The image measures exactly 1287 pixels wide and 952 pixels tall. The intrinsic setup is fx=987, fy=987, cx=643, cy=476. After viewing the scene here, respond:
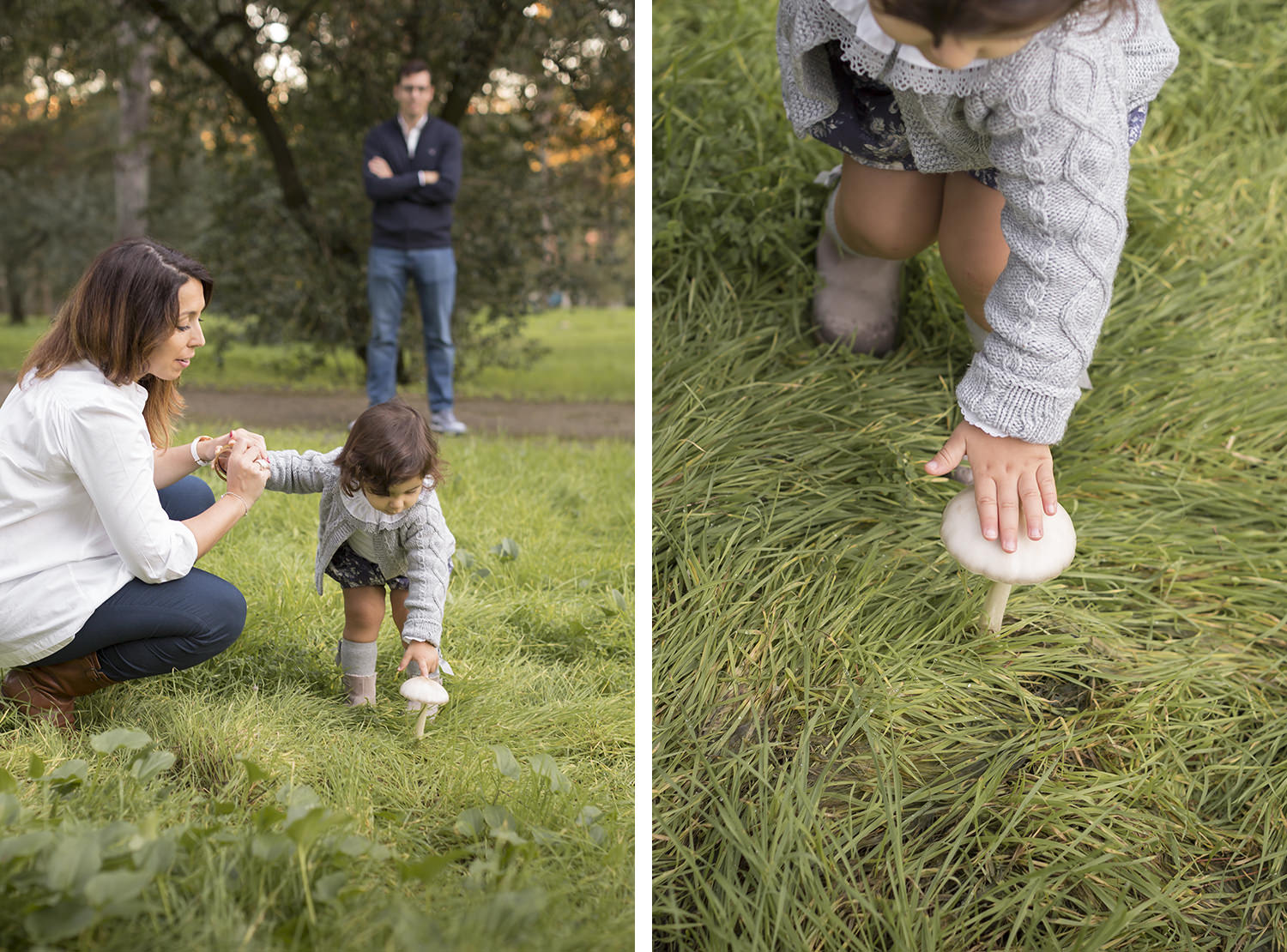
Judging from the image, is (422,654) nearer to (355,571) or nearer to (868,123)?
(355,571)

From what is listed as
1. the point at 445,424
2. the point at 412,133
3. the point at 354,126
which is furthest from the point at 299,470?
the point at 354,126

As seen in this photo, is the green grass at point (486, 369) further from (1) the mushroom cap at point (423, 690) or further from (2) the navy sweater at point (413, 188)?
(1) the mushroom cap at point (423, 690)

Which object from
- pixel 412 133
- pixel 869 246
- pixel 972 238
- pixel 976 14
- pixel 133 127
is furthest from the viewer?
pixel 133 127

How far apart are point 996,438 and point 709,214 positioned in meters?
1.16

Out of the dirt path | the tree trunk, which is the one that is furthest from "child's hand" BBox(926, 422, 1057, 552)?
the tree trunk

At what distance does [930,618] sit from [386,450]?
0.90 metres

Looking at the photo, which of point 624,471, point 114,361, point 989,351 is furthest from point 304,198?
point 989,351

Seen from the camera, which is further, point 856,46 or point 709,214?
point 709,214

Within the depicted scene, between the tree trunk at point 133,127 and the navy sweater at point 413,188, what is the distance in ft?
5.21

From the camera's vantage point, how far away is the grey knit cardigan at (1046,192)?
4.08 feet

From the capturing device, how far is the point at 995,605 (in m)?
1.52

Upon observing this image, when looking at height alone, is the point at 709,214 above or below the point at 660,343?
above

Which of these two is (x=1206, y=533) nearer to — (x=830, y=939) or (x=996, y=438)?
(x=996, y=438)

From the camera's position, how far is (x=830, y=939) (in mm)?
1212
